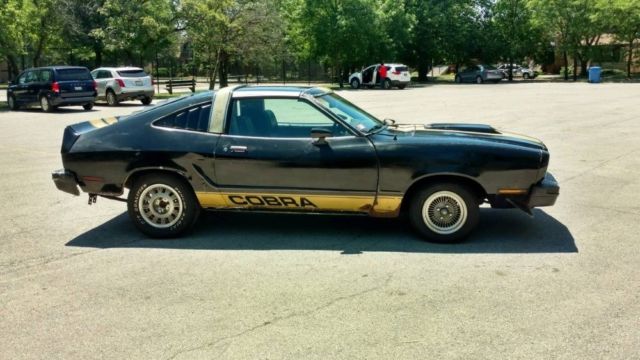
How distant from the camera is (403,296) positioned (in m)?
4.34

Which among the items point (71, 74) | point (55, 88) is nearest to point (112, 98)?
point (71, 74)

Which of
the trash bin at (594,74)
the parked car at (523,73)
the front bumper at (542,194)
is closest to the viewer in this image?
the front bumper at (542,194)

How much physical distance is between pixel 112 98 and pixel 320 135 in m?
21.0

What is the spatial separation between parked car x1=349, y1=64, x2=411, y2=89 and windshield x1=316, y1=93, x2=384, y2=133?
32319mm

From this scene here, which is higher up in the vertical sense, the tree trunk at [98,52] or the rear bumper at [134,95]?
the tree trunk at [98,52]

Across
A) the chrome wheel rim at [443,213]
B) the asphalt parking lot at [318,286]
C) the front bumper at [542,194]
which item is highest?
the front bumper at [542,194]

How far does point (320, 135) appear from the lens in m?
5.48

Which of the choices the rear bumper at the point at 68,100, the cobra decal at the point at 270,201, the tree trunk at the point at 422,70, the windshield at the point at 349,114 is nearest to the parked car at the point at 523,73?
the tree trunk at the point at 422,70

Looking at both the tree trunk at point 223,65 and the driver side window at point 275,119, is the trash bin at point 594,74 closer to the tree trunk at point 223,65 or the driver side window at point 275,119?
the tree trunk at point 223,65

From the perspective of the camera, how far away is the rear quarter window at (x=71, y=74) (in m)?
21.3

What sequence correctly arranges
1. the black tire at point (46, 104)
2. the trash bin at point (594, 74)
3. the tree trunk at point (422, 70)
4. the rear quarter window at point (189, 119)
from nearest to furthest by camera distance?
the rear quarter window at point (189, 119)
the black tire at point (46, 104)
the trash bin at point (594, 74)
the tree trunk at point (422, 70)

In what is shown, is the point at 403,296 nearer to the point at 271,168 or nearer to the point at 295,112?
the point at 271,168

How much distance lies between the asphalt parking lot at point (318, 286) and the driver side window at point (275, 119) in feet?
3.50

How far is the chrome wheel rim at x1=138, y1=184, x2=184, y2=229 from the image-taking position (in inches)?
230
